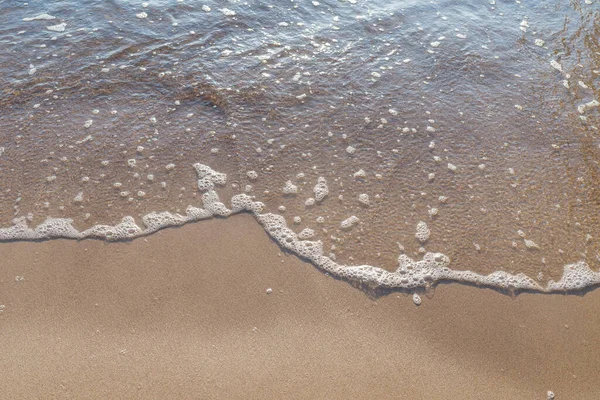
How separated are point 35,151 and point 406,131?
433 centimetres

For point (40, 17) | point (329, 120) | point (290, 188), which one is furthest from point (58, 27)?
point (290, 188)

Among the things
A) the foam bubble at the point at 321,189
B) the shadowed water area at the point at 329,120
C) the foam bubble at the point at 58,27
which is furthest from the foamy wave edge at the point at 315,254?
the foam bubble at the point at 58,27

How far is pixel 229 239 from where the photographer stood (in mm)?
3920

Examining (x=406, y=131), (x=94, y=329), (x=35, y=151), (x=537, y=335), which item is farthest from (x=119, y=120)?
(x=537, y=335)

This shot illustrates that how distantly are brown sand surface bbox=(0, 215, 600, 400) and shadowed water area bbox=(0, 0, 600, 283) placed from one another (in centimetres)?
48

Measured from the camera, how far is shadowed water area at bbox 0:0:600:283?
13.5 ft

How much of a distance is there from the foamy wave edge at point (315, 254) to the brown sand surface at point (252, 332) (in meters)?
0.11

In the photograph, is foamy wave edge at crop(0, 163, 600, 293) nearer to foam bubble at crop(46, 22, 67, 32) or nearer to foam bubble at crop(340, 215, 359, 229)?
foam bubble at crop(340, 215, 359, 229)

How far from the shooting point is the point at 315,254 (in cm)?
383

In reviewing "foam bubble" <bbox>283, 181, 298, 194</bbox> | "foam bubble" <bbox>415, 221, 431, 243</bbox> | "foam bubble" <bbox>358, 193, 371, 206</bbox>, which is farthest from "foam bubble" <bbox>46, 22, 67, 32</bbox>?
"foam bubble" <bbox>415, 221, 431, 243</bbox>

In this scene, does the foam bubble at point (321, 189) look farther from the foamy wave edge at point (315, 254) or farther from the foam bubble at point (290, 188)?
the foamy wave edge at point (315, 254)

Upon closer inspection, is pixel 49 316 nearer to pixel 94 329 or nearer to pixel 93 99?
pixel 94 329

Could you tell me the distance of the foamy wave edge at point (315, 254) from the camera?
363 centimetres

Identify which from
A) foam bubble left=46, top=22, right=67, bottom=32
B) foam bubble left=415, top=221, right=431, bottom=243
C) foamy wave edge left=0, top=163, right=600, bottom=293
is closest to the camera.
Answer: foamy wave edge left=0, top=163, right=600, bottom=293
